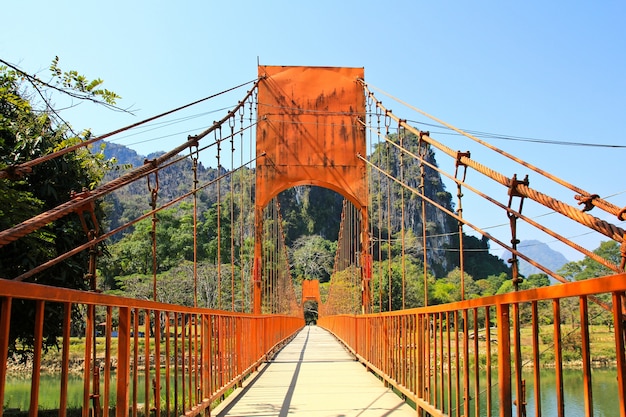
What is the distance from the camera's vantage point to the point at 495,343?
3695mm

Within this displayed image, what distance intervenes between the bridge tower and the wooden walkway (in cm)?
387

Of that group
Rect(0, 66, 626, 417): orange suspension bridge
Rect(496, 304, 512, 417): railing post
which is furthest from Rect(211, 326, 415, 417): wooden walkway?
Rect(496, 304, 512, 417): railing post

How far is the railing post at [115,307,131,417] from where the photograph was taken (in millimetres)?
2461

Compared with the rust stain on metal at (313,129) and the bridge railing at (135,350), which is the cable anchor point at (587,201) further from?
the rust stain on metal at (313,129)

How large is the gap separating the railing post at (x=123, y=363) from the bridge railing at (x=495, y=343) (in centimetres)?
141

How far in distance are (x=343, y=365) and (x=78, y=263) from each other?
146 inches

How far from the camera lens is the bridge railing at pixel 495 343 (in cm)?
162

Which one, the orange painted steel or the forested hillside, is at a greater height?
the forested hillside

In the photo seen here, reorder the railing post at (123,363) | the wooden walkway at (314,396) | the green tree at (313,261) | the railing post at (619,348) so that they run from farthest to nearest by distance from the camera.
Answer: the green tree at (313,261) → the wooden walkway at (314,396) → the railing post at (123,363) → the railing post at (619,348)

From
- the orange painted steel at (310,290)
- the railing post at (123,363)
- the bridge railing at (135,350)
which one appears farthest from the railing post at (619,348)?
the orange painted steel at (310,290)

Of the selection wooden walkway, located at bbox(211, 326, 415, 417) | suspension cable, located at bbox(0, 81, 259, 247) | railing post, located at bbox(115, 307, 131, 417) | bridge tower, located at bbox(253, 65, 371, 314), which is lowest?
wooden walkway, located at bbox(211, 326, 415, 417)

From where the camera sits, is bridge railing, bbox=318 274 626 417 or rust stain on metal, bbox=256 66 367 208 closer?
bridge railing, bbox=318 274 626 417

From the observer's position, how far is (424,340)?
13.2ft

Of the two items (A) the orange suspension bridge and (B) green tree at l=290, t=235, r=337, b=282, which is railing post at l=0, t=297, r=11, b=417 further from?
(B) green tree at l=290, t=235, r=337, b=282
